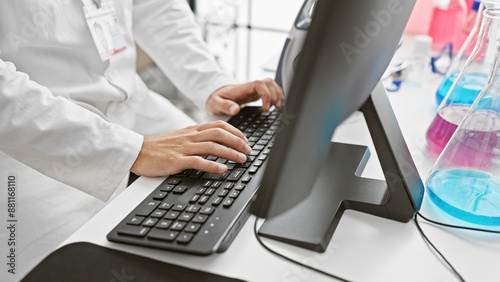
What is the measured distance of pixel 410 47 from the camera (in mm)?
1414

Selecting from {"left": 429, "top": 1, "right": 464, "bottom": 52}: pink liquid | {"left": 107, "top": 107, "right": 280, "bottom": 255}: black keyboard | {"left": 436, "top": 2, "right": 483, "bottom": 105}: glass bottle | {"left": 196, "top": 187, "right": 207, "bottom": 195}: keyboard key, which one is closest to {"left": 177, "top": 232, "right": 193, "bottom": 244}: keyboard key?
{"left": 107, "top": 107, "right": 280, "bottom": 255}: black keyboard

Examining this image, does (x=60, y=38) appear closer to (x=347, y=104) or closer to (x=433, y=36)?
(x=347, y=104)

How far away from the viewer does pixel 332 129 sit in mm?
467

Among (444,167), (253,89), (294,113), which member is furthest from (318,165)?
(253,89)

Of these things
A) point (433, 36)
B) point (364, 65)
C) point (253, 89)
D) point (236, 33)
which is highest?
point (364, 65)

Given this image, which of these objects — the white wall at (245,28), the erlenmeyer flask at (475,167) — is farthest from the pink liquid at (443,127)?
the white wall at (245,28)

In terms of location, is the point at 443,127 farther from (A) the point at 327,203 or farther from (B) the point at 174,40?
(B) the point at 174,40

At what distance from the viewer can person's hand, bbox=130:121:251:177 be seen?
74 cm

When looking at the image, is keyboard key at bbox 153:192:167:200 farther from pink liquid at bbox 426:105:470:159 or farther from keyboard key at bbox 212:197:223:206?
pink liquid at bbox 426:105:470:159

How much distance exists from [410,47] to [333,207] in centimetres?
95

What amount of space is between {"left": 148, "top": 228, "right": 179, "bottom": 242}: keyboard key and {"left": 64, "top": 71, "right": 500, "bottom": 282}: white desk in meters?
0.02

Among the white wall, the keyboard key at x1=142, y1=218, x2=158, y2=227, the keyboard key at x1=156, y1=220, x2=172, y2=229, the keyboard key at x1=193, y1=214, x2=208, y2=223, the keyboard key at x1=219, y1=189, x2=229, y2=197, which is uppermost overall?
the keyboard key at x1=219, y1=189, x2=229, y2=197

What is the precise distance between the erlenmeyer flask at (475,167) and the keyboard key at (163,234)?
416 millimetres

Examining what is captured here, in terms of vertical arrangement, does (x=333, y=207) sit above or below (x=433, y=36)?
below
